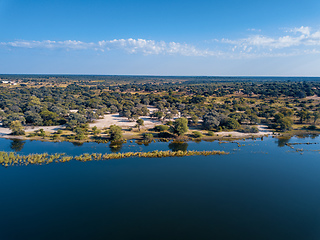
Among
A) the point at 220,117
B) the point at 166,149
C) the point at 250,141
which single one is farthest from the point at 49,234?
the point at 220,117

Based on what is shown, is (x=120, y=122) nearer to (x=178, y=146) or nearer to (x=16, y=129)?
(x=178, y=146)

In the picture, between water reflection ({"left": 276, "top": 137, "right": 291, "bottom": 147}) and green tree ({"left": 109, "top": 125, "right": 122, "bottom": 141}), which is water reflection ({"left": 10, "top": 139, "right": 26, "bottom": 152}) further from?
water reflection ({"left": 276, "top": 137, "right": 291, "bottom": 147})

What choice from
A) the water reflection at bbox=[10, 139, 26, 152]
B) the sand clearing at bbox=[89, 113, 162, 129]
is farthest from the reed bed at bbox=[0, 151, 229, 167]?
the sand clearing at bbox=[89, 113, 162, 129]

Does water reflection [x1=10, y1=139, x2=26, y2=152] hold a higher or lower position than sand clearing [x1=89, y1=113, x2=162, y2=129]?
lower

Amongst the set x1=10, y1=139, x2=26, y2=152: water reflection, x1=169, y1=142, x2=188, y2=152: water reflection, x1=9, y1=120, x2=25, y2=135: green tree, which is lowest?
x1=169, y1=142, x2=188, y2=152: water reflection

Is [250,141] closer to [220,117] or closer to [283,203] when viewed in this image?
[220,117]

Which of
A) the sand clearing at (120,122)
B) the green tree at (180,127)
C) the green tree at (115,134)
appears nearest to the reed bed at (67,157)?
the green tree at (115,134)

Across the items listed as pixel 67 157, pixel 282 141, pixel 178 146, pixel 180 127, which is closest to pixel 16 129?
pixel 67 157
